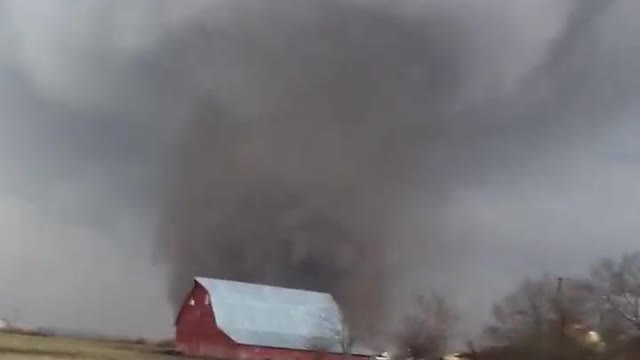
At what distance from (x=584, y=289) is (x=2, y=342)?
180 feet

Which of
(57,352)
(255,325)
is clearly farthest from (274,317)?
(57,352)

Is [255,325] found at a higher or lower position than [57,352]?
higher

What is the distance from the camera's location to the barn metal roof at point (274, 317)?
9869 cm

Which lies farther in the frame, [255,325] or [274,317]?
[274,317]

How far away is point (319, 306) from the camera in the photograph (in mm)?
107312

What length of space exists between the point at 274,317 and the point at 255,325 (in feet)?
8.90

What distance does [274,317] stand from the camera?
101 metres

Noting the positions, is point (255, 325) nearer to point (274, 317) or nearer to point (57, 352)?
point (274, 317)

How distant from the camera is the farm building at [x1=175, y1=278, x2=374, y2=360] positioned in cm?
9788

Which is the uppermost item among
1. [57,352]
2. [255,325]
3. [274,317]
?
[274,317]

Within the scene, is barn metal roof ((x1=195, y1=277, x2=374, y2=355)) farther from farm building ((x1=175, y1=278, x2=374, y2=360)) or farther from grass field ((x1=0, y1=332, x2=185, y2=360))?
grass field ((x1=0, y1=332, x2=185, y2=360))

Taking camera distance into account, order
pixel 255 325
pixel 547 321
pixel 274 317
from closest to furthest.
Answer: pixel 547 321 → pixel 255 325 → pixel 274 317

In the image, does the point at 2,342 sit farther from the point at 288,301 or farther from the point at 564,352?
the point at 564,352

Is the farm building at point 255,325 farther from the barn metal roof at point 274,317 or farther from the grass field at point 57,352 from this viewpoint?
the grass field at point 57,352
